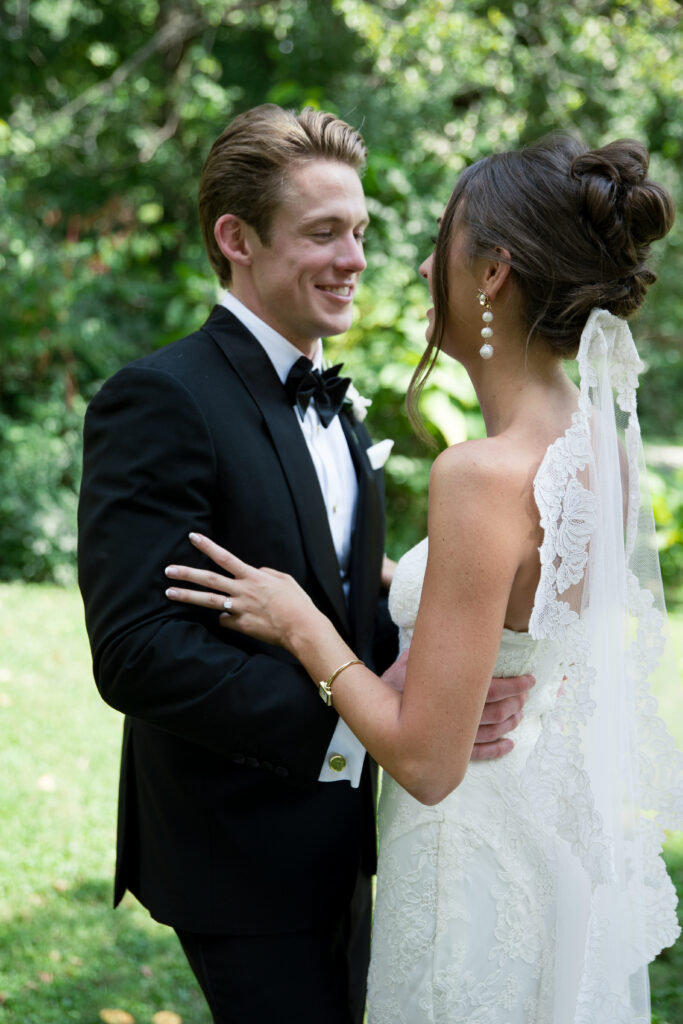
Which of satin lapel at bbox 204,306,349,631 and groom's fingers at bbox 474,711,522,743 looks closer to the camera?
groom's fingers at bbox 474,711,522,743

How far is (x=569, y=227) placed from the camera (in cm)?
195

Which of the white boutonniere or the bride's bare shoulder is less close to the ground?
the white boutonniere

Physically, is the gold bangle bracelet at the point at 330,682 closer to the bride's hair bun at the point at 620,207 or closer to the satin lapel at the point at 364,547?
the satin lapel at the point at 364,547

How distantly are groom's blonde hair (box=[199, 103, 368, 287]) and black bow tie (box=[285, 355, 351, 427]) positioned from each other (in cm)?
38

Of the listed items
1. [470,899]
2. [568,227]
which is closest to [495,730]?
[470,899]

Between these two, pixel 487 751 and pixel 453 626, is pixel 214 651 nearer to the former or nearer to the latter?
pixel 453 626

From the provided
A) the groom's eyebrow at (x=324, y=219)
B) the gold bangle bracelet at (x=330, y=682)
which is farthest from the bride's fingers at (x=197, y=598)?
the groom's eyebrow at (x=324, y=219)

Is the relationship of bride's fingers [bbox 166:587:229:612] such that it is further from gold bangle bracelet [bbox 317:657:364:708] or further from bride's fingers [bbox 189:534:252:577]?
gold bangle bracelet [bbox 317:657:364:708]

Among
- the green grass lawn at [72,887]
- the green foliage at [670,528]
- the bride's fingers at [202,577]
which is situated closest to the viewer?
the bride's fingers at [202,577]

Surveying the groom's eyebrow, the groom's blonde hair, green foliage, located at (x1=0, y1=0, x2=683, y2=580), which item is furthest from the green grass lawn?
green foliage, located at (x1=0, y1=0, x2=683, y2=580)

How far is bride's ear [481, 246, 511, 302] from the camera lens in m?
1.97

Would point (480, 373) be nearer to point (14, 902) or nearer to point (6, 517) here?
point (14, 902)

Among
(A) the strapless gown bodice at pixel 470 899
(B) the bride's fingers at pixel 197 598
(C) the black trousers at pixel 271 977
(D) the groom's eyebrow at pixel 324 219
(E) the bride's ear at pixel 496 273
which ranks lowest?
(C) the black trousers at pixel 271 977

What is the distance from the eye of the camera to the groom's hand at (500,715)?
213cm
